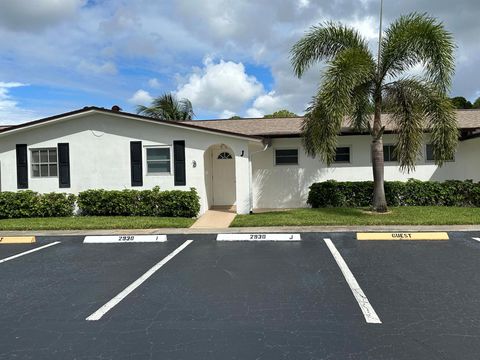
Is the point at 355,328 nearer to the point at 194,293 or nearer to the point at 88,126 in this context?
the point at 194,293

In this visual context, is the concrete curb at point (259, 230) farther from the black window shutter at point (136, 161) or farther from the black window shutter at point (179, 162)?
the black window shutter at point (136, 161)

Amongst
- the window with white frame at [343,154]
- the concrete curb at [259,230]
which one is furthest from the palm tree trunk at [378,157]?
the window with white frame at [343,154]

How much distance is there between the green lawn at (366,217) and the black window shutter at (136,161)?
429 cm

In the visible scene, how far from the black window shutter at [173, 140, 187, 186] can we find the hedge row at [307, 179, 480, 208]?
198 inches

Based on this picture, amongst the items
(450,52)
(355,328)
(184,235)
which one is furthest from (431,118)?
(355,328)

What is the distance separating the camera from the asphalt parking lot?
388cm

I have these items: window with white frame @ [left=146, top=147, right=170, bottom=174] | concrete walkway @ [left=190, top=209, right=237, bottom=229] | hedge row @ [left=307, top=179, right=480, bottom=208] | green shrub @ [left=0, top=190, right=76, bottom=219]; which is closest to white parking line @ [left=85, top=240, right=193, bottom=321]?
concrete walkway @ [left=190, top=209, right=237, bottom=229]

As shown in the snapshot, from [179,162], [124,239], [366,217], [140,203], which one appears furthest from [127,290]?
[179,162]

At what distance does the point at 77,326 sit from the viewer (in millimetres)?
4480

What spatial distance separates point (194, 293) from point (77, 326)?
1.62m

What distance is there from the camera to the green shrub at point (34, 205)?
14.2 metres

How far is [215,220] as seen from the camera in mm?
12875

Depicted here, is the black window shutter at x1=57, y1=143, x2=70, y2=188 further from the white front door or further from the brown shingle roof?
the brown shingle roof

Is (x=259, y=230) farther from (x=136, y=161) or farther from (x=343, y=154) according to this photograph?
(x=343, y=154)
